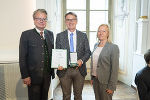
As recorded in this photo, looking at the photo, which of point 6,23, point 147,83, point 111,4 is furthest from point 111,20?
point 147,83

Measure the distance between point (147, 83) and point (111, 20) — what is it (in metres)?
3.38

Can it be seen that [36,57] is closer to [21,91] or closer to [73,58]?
[73,58]

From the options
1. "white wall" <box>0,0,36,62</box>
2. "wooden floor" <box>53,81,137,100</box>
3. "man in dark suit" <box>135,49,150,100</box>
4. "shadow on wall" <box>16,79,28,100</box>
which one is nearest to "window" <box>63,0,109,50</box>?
"wooden floor" <box>53,81,137,100</box>

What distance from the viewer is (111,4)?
194 inches

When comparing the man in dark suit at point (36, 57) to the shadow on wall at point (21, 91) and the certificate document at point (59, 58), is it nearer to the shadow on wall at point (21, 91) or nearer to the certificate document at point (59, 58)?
the certificate document at point (59, 58)

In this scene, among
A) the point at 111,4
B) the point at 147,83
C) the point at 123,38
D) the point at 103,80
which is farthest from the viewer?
the point at 111,4

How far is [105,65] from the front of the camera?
6.59 feet

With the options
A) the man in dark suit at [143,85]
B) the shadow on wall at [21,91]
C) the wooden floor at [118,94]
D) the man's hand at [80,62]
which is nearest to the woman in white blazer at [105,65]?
the man's hand at [80,62]

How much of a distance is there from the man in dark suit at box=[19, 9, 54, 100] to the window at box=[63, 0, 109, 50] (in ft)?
9.79

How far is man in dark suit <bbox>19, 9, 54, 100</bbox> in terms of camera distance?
203 centimetres

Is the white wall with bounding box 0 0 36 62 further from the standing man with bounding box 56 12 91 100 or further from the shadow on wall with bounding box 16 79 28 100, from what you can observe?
the standing man with bounding box 56 12 91 100

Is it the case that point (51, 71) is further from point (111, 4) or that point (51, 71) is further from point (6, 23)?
point (111, 4)

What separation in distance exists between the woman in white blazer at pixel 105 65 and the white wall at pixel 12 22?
53.4 inches

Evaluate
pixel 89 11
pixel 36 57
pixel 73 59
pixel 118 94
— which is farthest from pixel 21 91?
pixel 89 11
